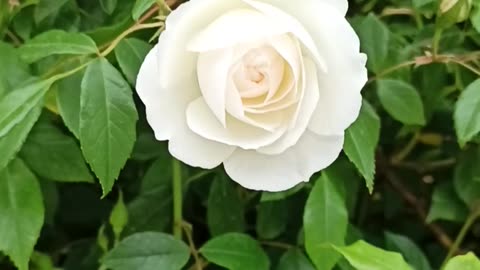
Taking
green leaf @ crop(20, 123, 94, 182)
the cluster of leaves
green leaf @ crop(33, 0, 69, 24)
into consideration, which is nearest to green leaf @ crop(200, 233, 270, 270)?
the cluster of leaves

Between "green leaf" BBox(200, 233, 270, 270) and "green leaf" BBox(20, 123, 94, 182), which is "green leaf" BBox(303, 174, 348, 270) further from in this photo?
"green leaf" BBox(20, 123, 94, 182)

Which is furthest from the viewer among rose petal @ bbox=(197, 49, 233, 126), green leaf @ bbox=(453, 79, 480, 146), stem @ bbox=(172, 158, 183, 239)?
stem @ bbox=(172, 158, 183, 239)

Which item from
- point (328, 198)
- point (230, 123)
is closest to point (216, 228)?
point (328, 198)

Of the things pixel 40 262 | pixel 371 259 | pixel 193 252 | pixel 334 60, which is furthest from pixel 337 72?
pixel 40 262

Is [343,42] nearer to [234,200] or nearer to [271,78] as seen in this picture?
[271,78]

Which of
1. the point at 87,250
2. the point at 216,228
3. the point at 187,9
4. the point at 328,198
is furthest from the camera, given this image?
the point at 87,250

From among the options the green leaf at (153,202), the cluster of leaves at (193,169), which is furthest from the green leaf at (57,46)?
the green leaf at (153,202)
